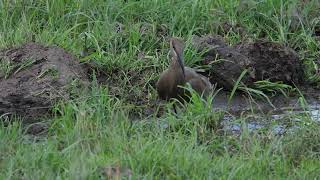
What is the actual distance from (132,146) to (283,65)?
8.52ft

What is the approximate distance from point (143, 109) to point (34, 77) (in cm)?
81

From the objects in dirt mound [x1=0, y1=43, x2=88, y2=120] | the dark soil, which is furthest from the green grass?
dirt mound [x1=0, y1=43, x2=88, y2=120]

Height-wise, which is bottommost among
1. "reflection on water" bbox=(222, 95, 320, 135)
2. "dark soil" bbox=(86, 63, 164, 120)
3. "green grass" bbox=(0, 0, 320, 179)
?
"dark soil" bbox=(86, 63, 164, 120)

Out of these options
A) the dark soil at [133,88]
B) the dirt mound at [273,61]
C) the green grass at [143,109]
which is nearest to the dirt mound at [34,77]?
the green grass at [143,109]

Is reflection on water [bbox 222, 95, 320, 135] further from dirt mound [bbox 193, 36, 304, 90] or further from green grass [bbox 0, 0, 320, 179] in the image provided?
dirt mound [bbox 193, 36, 304, 90]

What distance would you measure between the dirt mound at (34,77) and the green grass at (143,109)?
0.12 meters

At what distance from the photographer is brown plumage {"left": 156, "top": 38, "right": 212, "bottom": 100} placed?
660cm

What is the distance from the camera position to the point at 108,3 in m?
7.98

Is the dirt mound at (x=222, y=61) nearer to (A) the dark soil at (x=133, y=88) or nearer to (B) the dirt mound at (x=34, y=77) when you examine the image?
(A) the dark soil at (x=133, y=88)

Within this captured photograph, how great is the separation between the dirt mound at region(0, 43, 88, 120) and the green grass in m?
0.12

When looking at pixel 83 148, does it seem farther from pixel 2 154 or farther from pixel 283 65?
pixel 283 65

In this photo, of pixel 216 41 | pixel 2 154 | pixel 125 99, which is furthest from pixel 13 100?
pixel 216 41

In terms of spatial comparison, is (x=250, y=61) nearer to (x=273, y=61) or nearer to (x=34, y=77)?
(x=273, y=61)

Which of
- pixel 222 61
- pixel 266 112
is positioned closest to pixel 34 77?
pixel 222 61
